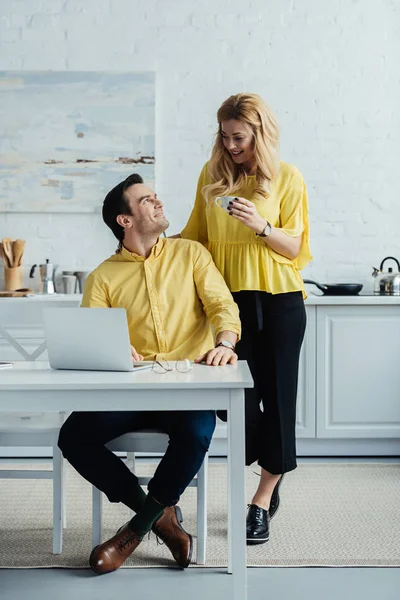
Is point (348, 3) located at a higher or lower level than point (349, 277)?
higher

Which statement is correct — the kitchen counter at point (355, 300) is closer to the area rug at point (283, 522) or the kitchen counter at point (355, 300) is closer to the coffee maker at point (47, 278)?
the area rug at point (283, 522)

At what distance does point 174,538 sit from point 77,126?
2516 millimetres

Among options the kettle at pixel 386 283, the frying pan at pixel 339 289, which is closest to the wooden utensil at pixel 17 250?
the frying pan at pixel 339 289

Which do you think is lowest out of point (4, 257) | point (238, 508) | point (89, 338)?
point (238, 508)

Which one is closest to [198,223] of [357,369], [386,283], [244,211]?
[244,211]

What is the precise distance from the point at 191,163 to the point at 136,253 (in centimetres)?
189

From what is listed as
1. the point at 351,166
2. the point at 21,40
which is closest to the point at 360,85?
the point at 351,166

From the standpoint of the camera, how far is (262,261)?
2646mm

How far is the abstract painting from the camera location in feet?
14.0

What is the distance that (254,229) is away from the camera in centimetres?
251

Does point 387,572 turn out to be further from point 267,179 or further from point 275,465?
point 267,179

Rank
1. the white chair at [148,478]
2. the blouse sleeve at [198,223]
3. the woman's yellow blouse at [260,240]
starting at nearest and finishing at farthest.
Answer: the white chair at [148,478], the woman's yellow blouse at [260,240], the blouse sleeve at [198,223]

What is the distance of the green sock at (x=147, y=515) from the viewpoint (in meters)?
2.32

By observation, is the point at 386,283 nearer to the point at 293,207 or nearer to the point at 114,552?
the point at 293,207
